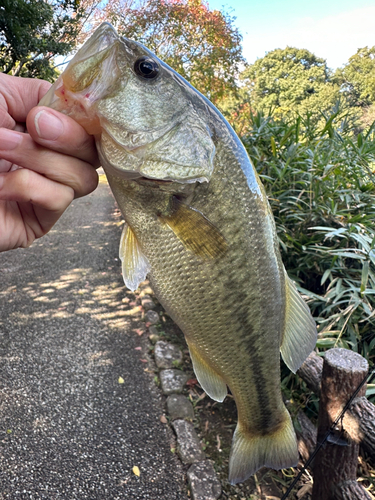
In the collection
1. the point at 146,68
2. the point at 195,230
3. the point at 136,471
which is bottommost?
the point at 136,471

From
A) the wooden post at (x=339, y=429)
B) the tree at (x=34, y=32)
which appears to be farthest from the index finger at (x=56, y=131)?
the tree at (x=34, y=32)

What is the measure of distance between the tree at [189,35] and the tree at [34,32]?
1.89 meters

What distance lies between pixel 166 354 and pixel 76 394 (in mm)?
1119

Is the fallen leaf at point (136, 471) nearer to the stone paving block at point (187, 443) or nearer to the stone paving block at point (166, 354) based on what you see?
the stone paving block at point (187, 443)

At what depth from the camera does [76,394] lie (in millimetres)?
3922

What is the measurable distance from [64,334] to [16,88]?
400 centimetres

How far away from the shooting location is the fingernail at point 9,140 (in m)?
1.18

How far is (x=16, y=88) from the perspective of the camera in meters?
1.47

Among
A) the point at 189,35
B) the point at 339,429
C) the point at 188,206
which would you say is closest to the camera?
the point at 188,206

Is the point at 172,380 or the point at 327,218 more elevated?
the point at 327,218

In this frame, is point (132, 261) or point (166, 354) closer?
point (132, 261)

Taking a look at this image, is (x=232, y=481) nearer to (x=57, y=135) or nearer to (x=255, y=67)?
(x=57, y=135)

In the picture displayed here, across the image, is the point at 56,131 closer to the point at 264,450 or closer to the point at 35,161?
the point at 35,161

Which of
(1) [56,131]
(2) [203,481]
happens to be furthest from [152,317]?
(1) [56,131]
